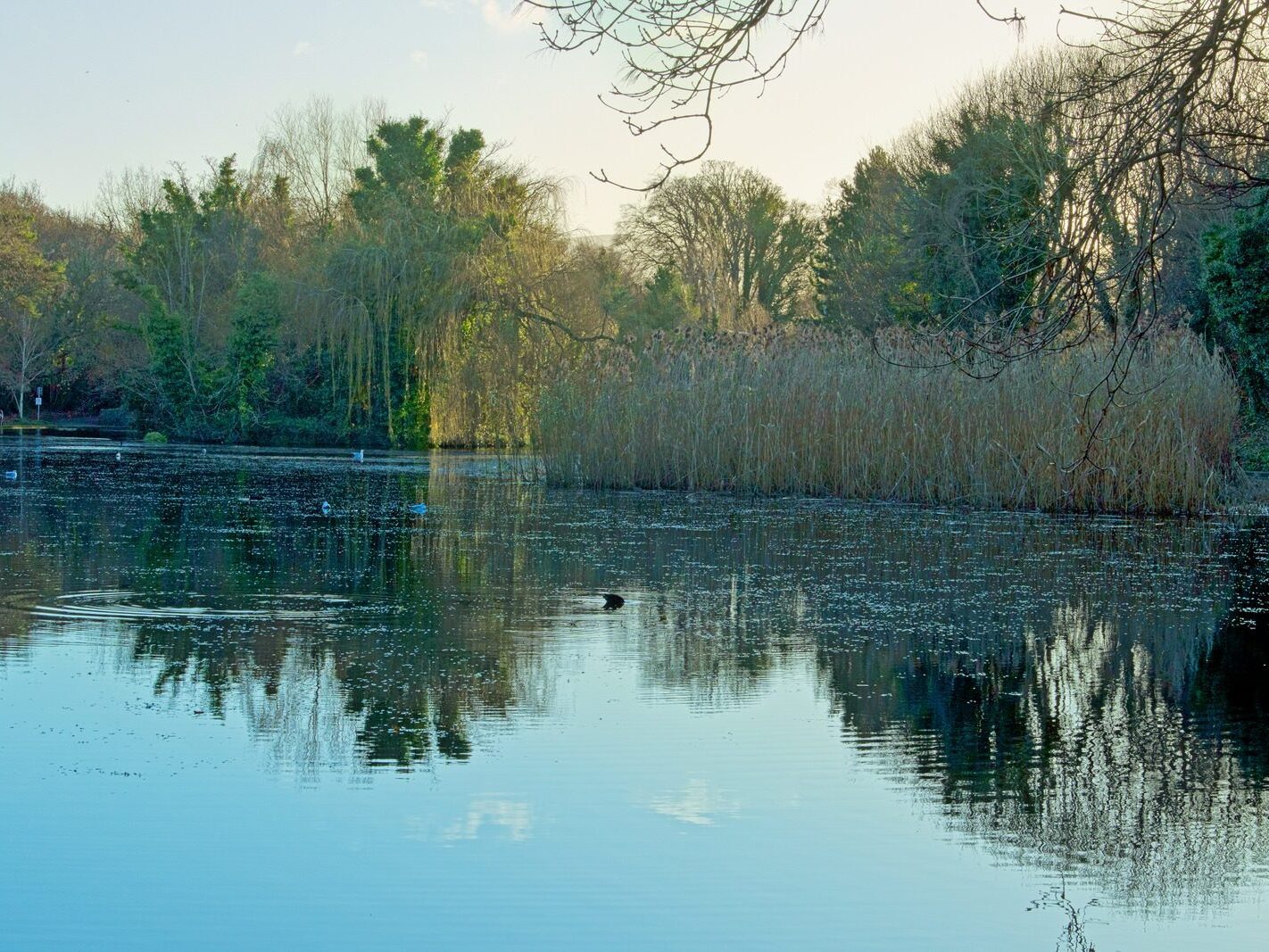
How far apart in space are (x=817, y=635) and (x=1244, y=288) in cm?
1202

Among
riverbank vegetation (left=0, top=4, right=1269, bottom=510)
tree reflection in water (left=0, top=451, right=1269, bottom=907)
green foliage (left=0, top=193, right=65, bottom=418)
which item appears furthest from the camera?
green foliage (left=0, top=193, right=65, bottom=418)

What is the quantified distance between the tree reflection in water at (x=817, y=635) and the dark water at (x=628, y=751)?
0.03 m

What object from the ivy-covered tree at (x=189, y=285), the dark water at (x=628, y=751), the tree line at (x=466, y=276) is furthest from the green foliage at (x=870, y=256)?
the dark water at (x=628, y=751)

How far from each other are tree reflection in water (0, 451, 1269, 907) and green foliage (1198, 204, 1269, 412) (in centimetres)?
466

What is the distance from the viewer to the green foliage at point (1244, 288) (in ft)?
56.2

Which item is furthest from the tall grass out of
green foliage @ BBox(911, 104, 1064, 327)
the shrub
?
the shrub

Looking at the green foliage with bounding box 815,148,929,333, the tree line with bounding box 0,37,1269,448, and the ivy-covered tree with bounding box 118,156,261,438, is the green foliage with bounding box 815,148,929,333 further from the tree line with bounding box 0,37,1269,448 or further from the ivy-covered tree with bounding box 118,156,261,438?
the ivy-covered tree with bounding box 118,156,261,438

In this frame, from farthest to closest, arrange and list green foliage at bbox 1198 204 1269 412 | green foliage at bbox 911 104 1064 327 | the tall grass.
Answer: green foliage at bbox 911 104 1064 327 < green foliage at bbox 1198 204 1269 412 < the tall grass

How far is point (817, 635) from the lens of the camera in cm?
768

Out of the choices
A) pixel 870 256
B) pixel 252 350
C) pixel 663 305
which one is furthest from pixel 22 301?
pixel 870 256

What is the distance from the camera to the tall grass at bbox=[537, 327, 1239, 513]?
14727 mm

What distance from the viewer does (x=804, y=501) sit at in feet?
53.0

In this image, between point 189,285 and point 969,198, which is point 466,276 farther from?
point 189,285

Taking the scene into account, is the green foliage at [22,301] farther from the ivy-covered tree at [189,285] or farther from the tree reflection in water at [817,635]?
the tree reflection in water at [817,635]
